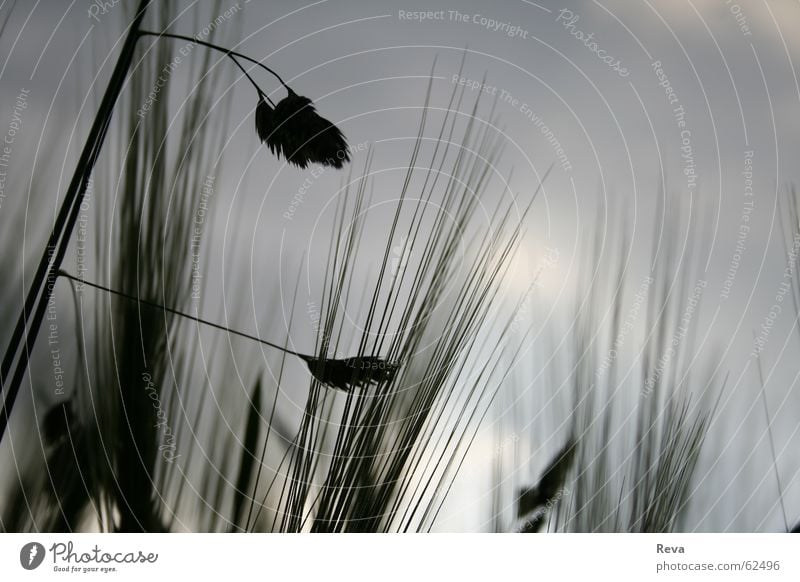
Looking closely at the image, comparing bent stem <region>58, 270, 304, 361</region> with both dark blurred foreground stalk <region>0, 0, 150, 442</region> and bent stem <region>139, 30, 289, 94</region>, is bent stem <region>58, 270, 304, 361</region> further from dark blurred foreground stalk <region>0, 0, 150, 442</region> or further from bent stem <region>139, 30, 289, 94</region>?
bent stem <region>139, 30, 289, 94</region>

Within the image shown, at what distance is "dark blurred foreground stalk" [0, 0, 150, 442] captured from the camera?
0.63 meters

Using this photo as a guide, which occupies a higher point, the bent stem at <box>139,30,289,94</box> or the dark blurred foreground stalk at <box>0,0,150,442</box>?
the bent stem at <box>139,30,289,94</box>

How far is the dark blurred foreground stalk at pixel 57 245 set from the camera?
0.63 meters

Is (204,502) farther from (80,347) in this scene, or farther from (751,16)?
(751,16)

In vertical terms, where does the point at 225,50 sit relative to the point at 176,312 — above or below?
above

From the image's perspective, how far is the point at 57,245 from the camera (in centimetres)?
65

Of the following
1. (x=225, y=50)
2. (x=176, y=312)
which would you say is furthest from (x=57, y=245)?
(x=225, y=50)

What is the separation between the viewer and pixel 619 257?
769 millimetres

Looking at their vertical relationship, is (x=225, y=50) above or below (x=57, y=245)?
above

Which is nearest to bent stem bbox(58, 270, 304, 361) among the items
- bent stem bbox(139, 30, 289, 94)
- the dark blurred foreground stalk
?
the dark blurred foreground stalk

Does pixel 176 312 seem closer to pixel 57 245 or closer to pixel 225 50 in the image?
pixel 57 245

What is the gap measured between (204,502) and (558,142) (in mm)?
552
